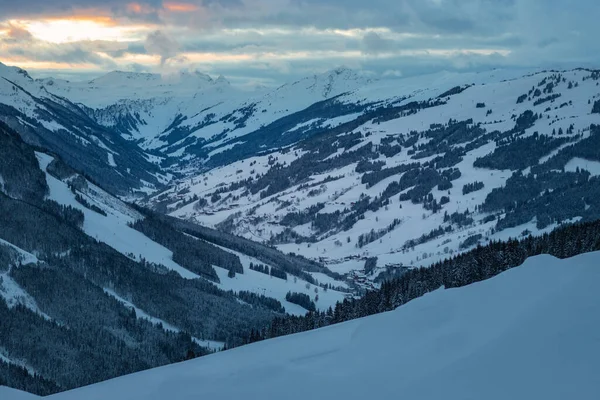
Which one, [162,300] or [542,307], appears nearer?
[542,307]

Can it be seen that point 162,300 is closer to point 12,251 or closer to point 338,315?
point 12,251

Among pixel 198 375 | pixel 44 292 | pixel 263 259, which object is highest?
pixel 198 375

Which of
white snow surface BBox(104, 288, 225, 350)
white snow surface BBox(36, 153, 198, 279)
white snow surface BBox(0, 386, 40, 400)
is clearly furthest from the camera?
white snow surface BBox(36, 153, 198, 279)

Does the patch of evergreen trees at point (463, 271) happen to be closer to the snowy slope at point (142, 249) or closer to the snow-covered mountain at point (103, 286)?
the snow-covered mountain at point (103, 286)

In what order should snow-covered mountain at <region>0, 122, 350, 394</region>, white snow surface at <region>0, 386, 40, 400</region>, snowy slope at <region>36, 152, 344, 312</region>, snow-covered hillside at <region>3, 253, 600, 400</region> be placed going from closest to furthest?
1. snow-covered hillside at <region>3, 253, 600, 400</region>
2. white snow surface at <region>0, 386, 40, 400</region>
3. snow-covered mountain at <region>0, 122, 350, 394</region>
4. snowy slope at <region>36, 152, 344, 312</region>

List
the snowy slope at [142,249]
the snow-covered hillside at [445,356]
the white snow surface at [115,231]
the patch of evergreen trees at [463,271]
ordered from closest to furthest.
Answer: the snow-covered hillside at [445,356] → the patch of evergreen trees at [463,271] → the white snow surface at [115,231] → the snowy slope at [142,249]

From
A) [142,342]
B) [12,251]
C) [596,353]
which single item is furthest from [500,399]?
[12,251]

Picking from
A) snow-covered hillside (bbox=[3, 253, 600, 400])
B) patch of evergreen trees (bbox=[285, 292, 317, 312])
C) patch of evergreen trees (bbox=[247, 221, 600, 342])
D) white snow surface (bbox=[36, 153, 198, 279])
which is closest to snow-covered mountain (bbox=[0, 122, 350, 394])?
patch of evergreen trees (bbox=[285, 292, 317, 312])

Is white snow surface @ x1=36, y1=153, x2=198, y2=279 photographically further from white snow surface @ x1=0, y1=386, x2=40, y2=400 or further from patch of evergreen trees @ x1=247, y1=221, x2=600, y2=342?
white snow surface @ x1=0, y1=386, x2=40, y2=400

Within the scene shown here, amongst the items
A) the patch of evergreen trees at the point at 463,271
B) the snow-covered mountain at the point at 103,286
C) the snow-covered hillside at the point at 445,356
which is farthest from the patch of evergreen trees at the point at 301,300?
the snow-covered hillside at the point at 445,356
